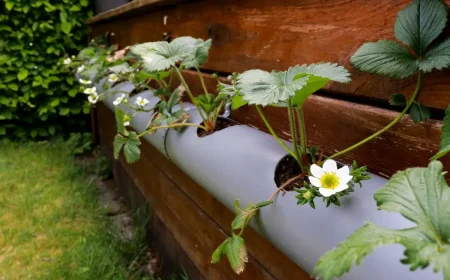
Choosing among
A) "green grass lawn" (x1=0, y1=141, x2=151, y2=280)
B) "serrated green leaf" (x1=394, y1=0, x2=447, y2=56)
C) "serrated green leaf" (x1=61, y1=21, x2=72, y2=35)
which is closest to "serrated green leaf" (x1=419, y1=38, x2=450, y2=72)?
"serrated green leaf" (x1=394, y1=0, x2=447, y2=56)

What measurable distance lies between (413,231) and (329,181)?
9.7 inches

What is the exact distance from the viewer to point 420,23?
0.65 metres

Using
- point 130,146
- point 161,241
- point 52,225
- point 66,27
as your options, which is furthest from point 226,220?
point 66,27

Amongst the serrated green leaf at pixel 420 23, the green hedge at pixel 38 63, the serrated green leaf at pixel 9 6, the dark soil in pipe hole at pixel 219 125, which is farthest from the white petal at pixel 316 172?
the serrated green leaf at pixel 9 6

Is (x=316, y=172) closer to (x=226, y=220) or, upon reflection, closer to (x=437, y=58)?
(x=437, y=58)

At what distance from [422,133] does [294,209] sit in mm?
236

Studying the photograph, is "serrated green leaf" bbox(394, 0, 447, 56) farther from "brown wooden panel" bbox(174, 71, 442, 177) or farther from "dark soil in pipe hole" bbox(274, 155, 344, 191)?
"dark soil in pipe hole" bbox(274, 155, 344, 191)

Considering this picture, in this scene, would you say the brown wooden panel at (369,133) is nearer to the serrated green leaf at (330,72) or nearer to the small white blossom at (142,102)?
the serrated green leaf at (330,72)

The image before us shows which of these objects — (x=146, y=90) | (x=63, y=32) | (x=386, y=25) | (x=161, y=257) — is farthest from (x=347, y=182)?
(x=63, y=32)

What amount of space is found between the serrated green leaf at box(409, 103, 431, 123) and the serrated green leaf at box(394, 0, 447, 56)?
0.26 feet

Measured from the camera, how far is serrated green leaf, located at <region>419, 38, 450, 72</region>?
62 cm

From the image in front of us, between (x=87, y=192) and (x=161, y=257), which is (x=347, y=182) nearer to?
(x=161, y=257)

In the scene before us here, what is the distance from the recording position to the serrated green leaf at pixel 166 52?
1047mm

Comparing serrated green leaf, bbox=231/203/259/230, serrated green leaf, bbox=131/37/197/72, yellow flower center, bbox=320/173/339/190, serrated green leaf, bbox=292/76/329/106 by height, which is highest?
serrated green leaf, bbox=292/76/329/106
